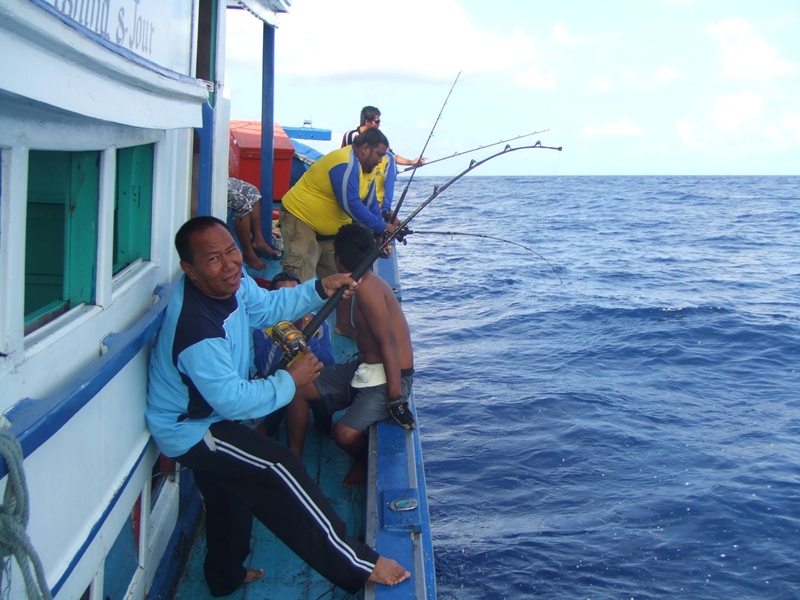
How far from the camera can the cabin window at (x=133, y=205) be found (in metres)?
2.73

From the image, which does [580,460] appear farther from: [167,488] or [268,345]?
[167,488]

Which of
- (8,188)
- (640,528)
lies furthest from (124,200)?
(640,528)

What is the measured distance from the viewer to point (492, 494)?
625 cm

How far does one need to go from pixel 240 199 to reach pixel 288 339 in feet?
12.0

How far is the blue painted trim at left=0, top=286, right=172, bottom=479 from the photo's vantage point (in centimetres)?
158

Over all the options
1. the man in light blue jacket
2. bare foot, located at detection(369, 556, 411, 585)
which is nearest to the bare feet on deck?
the man in light blue jacket

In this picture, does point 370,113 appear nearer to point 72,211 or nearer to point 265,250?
point 265,250

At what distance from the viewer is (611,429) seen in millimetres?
7410

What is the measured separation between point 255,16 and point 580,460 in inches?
180

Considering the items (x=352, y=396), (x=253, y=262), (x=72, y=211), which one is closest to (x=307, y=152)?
(x=253, y=262)

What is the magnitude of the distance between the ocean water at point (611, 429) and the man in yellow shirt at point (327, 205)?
7.09 ft

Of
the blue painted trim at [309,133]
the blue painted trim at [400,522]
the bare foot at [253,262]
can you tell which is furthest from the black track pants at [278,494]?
the blue painted trim at [309,133]

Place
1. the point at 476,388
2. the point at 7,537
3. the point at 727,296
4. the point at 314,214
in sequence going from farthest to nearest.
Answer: the point at 727,296 → the point at 476,388 → the point at 314,214 → the point at 7,537

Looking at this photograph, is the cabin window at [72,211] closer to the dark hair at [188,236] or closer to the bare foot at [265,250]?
the dark hair at [188,236]
